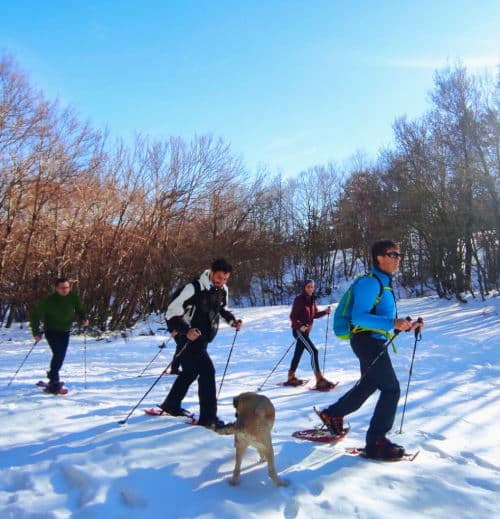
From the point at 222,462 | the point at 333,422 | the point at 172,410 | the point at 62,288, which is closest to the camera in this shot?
the point at 222,462

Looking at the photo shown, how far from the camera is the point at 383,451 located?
374cm

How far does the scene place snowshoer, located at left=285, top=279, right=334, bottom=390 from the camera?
752cm

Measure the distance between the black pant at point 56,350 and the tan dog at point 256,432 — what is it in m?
4.27

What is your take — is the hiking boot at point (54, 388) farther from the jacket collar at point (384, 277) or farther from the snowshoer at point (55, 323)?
the jacket collar at point (384, 277)

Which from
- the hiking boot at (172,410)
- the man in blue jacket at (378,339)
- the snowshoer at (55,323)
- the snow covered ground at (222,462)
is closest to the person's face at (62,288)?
the snowshoer at (55,323)

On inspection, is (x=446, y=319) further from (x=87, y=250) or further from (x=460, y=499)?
(x=460, y=499)

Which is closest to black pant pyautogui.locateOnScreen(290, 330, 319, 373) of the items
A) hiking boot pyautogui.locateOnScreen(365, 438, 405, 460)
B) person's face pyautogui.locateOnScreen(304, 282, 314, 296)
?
person's face pyautogui.locateOnScreen(304, 282, 314, 296)

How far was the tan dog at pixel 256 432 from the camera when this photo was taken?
10.7 feet

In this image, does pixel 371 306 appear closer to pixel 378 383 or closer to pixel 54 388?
pixel 378 383

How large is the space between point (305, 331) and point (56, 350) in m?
3.97

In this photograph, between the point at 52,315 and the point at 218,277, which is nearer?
the point at 218,277

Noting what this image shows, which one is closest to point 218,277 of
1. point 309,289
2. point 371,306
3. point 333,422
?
point 371,306

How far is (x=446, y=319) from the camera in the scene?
15898 millimetres

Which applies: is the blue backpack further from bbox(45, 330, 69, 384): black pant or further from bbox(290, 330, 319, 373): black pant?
bbox(45, 330, 69, 384): black pant
